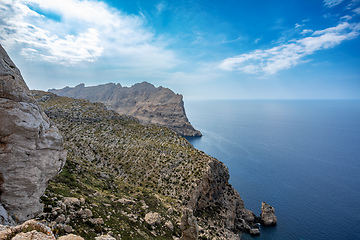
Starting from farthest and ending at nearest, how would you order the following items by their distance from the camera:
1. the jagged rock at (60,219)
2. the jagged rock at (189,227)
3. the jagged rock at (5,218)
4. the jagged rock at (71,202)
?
1. the jagged rock at (189,227)
2. the jagged rock at (71,202)
3. the jagged rock at (60,219)
4. the jagged rock at (5,218)

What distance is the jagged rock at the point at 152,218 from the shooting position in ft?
89.0

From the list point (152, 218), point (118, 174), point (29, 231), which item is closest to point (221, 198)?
point (152, 218)

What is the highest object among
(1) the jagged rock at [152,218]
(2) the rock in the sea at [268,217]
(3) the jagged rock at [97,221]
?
(3) the jagged rock at [97,221]

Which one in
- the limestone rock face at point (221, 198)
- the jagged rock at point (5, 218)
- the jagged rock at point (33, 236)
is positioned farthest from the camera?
the limestone rock face at point (221, 198)

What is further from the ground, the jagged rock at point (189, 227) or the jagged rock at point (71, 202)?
the jagged rock at point (71, 202)

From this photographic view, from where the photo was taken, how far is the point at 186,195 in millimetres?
42031

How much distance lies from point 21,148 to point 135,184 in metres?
36.8

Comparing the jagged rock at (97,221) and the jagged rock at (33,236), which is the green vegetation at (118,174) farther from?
the jagged rock at (33,236)

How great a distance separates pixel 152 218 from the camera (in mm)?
27953

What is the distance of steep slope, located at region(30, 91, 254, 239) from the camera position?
21594mm

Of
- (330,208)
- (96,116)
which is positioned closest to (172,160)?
(96,116)

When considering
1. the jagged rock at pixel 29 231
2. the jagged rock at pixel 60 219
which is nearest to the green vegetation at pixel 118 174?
the jagged rock at pixel 60 219

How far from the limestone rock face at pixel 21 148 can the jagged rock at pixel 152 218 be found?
1844 cm

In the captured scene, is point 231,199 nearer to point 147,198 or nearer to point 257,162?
point 147,198
